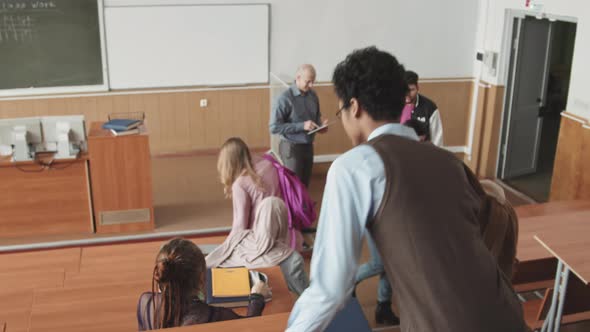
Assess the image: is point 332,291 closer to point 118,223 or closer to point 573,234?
point 573,234

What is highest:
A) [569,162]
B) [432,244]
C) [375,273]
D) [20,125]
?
[432,244]

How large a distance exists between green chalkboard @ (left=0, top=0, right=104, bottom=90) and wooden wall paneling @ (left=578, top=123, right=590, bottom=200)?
541cm

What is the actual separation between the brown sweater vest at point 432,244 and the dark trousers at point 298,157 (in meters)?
4.05

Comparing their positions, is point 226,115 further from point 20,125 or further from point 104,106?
point 20,125

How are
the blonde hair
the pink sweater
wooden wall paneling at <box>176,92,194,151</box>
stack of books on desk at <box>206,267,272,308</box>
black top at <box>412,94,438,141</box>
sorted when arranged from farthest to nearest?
wooden wall paneling at <box>176,92,194,151</box> < black top at <box>412,94,438,141</box> < the blonde hair < the pink sweater < stack of books on desk at <box>206,267,272,308</box>

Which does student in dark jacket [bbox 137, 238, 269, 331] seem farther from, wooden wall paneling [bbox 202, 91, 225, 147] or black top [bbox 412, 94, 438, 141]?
wooden wall paneling [bbox 202, 91, 225, 147]

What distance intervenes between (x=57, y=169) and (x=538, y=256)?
4046mm

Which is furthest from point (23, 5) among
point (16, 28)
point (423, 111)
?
point (423, 111)

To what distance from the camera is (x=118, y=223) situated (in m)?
5.54

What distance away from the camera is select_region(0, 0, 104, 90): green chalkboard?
6.83 meters

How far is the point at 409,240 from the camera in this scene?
1.42m

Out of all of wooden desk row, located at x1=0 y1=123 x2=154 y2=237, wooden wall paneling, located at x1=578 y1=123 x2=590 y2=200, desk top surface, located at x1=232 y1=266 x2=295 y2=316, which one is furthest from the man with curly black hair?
wooden wall paneling, located at x1=578 y1=123 x2=590 y2=200

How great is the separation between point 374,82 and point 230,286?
1799 mm

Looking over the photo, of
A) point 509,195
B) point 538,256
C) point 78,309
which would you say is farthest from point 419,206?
point 509,195
